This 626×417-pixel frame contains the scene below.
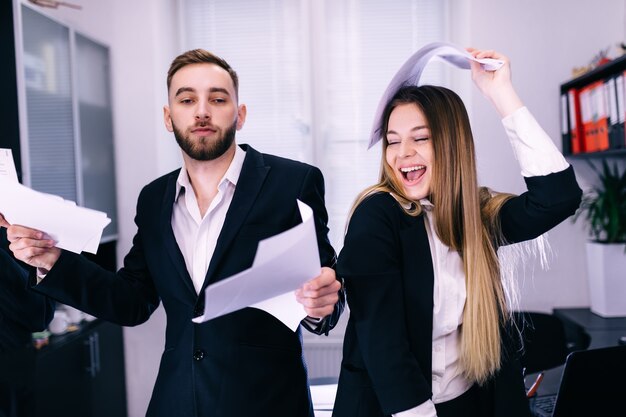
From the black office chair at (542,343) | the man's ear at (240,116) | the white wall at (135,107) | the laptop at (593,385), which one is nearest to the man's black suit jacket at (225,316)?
the man's ear at (240,116)

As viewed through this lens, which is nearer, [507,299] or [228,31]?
[507,299]

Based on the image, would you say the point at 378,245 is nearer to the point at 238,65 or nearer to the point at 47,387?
the point at 47,387

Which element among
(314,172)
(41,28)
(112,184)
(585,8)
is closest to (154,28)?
(41,28)

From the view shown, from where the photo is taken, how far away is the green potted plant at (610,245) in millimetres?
2594

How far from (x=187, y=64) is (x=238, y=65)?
192cm

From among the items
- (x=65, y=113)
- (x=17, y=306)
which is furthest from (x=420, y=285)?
(x=65, y=113)

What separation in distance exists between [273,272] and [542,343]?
6.11 feet

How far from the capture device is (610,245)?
2.59m

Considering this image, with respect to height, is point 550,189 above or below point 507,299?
above

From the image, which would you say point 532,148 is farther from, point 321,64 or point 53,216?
point 321,64

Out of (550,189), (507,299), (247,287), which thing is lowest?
(507,299)

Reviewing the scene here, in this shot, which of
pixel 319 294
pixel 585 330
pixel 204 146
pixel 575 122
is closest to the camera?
pixel 319 294

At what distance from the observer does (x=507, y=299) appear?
1.24m

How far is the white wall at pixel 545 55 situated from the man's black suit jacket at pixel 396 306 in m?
1.87
